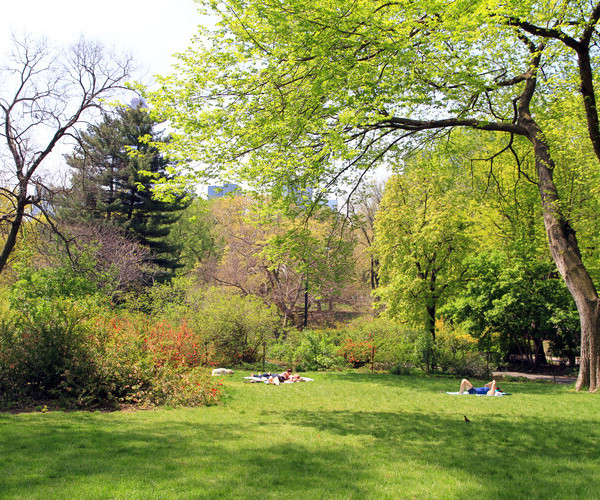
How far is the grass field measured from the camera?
4766 millimetres

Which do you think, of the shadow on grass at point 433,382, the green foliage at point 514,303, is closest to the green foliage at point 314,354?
the shadow on grass at point 433,382

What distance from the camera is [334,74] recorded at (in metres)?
8.29

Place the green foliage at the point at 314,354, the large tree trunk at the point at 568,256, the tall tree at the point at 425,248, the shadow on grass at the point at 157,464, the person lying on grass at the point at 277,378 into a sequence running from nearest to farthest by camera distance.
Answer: the shadow on grass at the point at 157,464, the large tree trunk at the point at 568,256, the person lying on grass at the point at 277,378, the green foliage at the point at 314,354, the tall tree at the point at 425,248

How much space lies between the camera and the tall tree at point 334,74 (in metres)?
8.02

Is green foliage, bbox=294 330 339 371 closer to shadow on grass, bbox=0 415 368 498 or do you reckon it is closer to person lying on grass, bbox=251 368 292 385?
person lying on grass, bbox=251 368 292 385

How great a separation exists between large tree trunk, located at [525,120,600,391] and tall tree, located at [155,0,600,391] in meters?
0.06

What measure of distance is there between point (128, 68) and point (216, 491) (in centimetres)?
1055

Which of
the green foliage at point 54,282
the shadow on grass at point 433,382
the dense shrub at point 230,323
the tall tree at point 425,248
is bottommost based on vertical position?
the shadow on grass at point 433,382

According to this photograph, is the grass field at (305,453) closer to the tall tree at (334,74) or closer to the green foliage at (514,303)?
the tall tree at (334,74)

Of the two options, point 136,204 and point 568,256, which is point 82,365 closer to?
point 568,256

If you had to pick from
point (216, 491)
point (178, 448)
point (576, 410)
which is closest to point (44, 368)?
point (178, 448)

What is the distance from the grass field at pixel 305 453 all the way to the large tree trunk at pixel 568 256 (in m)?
2.36

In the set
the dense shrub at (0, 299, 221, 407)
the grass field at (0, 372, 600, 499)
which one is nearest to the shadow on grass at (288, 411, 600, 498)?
the grass field at (0, 372, 600, 499)

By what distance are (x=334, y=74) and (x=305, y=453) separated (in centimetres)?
632
